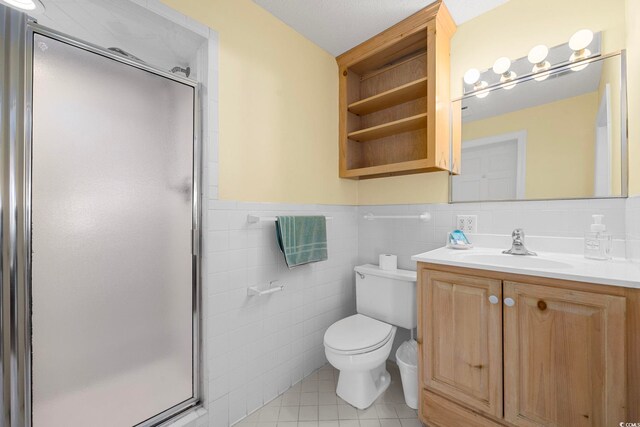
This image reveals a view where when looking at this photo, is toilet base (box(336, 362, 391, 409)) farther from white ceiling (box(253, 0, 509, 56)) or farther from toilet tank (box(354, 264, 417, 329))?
white ceiling (box(253, 0, 509, 56))

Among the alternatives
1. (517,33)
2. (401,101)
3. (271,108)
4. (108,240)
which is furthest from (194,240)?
(517,33)

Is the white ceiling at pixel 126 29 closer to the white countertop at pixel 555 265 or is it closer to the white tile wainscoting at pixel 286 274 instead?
the white tile wainscoting at pixel 286 274

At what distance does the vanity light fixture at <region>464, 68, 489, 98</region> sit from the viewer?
66.7 inches

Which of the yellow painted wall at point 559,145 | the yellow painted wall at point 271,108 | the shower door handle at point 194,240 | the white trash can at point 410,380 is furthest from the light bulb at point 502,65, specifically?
the shower door handle at point 194,240

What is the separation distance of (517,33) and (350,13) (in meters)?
1.02

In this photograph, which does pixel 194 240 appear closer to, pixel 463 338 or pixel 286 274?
pixel 286 274

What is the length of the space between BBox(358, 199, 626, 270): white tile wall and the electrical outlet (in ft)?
0.08

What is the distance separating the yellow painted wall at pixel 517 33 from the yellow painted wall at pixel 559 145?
0.22 metres

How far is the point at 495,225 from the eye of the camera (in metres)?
1.64

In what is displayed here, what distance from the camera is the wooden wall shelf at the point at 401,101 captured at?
1.66 metres

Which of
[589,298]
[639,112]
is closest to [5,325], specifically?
[589,298]

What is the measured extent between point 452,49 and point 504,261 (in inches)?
57.5

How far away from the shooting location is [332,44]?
78.0 inches

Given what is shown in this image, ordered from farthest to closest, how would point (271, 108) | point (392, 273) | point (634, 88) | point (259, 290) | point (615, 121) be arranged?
point (392, 273), point (271, 108), point (259, 290), point (615, 121), point (634, 88)
